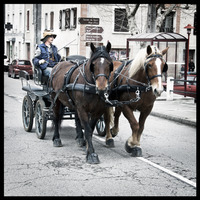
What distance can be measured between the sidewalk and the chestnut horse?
16.3 feet

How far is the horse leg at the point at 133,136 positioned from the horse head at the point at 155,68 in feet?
2.52

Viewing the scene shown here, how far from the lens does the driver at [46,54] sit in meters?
9.28

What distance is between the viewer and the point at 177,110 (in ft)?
49.1

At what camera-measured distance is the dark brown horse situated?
22.2ft

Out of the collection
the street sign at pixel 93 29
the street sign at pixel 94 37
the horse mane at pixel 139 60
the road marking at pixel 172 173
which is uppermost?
the street sign at pixel 93 29

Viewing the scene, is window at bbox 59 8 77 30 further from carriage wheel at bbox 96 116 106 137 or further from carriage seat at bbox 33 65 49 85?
carriage wheel at bbox 96 116 106 137

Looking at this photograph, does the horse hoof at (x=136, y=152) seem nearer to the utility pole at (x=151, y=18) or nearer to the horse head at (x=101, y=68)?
the horse head at (x=101, y=68)

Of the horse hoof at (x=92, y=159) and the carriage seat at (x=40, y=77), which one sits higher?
the carriage seat at (x=40, y=77)

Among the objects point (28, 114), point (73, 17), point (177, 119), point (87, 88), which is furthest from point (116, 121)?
point (73, 17)

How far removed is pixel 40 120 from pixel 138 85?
105 inches

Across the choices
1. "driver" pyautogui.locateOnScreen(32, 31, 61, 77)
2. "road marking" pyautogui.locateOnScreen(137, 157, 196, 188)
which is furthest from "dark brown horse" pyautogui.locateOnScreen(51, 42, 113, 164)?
"road marking" pyautogui.locateOnScreen(137, 157, 196, 188)

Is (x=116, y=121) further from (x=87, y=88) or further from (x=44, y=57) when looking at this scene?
(x=44, y=57)

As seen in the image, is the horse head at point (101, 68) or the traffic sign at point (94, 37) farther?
the traffic sign at point (94, 37)

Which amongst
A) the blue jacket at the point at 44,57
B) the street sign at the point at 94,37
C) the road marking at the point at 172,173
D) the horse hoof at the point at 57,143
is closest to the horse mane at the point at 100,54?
the road marking at the point at 172,173
